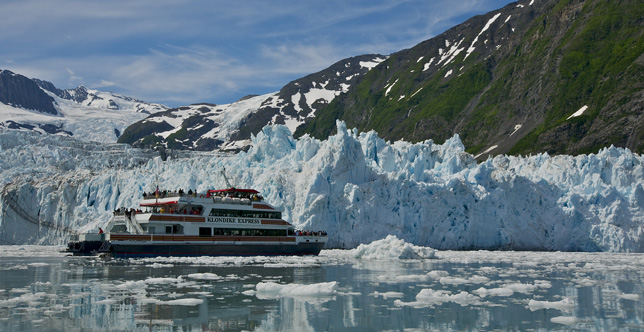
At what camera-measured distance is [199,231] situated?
41.6 m

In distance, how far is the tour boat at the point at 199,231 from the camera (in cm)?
3994

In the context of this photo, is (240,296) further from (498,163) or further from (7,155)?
(7,155)

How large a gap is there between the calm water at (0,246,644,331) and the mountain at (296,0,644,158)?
95403 millimetres

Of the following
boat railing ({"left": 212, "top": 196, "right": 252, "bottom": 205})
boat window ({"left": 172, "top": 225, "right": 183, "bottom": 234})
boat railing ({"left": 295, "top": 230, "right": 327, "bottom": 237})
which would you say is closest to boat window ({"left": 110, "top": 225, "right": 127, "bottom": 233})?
boat window ({"left": 172, "top": 225, "right": 183, "bottom": 234})

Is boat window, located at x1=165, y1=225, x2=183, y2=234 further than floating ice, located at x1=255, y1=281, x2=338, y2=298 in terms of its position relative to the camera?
Yes


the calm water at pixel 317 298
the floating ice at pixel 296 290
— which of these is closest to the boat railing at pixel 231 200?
the calm water at pixel 317 298

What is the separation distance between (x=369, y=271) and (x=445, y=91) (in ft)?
552

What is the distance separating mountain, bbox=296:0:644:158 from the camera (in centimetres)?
12644

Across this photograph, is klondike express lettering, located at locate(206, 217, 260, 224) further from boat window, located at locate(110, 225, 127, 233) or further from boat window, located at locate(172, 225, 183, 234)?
boat window, located at locate(110, 225, 127, 233)

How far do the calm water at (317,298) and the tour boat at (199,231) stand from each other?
18.0ft

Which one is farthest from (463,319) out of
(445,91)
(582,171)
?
(445,91)

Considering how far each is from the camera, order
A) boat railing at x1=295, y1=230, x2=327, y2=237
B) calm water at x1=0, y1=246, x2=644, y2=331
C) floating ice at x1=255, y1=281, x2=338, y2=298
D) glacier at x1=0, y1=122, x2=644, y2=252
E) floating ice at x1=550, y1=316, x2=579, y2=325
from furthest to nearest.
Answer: glacier at x1=0, y1=122, x2=644, y2=252 < boat railing at x1=295, y1=230, x2=327, y2=237 < floating ice at x1=255, y1=281, x2=338, y2=298 < floating ice at x1=550, y1=316, x2=579, y2=325 < calm water at x1=0, y1=246, x2=644, y2=331

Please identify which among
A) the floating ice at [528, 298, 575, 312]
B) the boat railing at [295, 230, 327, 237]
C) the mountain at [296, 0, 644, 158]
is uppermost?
the mountain at [296, 0, 644, 158]

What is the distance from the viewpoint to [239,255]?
142ft
